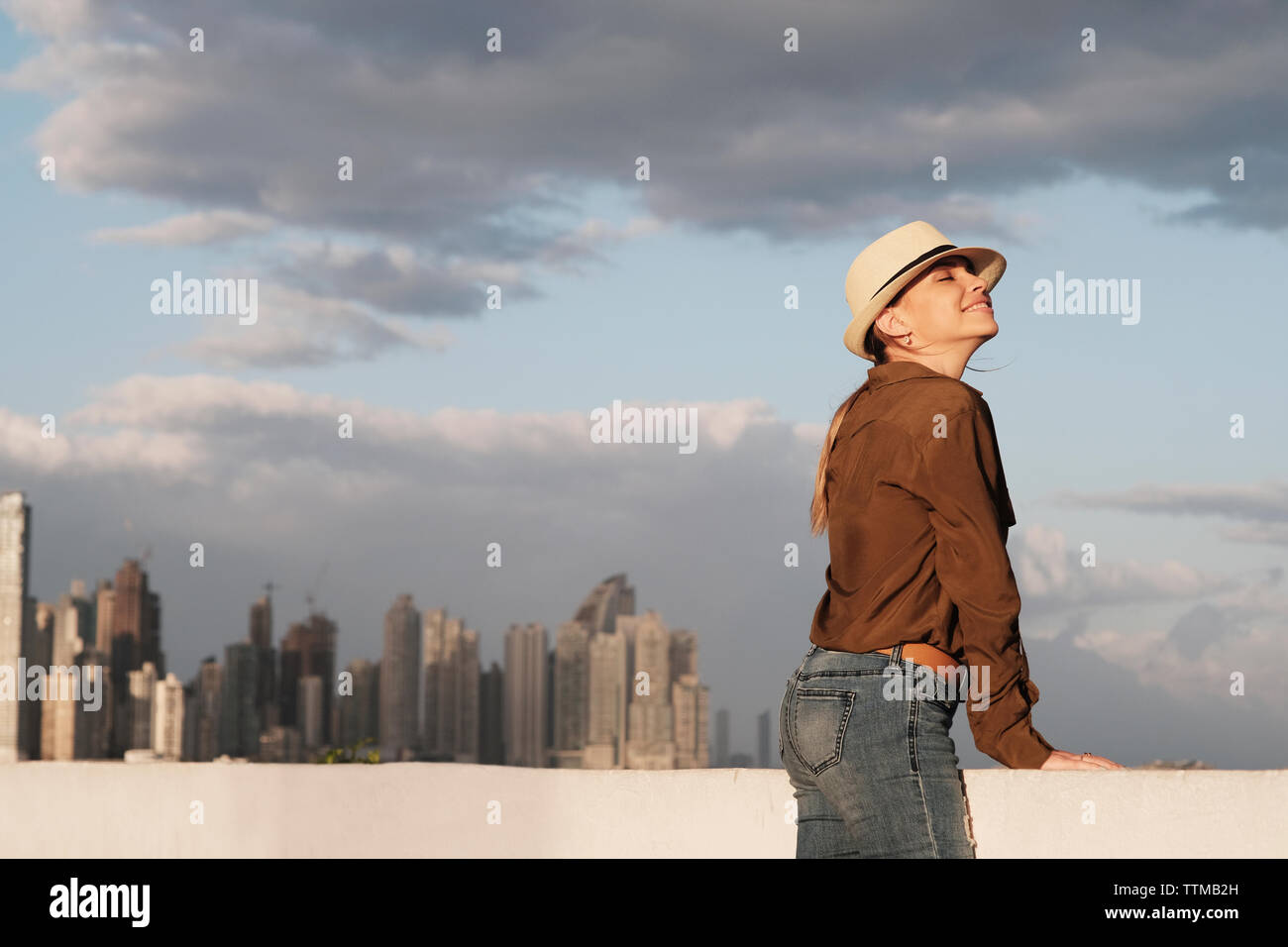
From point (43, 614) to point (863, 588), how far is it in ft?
304

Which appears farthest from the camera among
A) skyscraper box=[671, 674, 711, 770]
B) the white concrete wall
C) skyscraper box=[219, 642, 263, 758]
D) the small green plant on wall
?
skyscraper box=[219, 642, 263, 758]

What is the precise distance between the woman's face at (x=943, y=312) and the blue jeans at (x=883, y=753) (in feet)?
2.78

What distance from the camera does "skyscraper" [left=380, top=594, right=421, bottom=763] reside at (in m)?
93.8

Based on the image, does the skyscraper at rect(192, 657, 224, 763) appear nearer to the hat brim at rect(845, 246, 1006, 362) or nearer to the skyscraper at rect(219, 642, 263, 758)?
the skyscraper at rect(219, 642, 263, 758)

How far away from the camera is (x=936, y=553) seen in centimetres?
285

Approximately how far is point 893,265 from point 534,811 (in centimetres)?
219

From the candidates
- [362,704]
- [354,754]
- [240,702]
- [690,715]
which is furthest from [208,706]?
[354,754]

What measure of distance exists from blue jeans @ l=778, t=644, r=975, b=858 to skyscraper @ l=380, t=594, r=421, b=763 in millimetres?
90862

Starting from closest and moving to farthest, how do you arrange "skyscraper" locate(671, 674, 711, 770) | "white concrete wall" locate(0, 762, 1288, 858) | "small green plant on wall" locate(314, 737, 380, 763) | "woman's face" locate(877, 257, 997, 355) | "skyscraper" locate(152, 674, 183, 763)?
"woman's face" locate(877, 257, 997, 355)
"white concrete wall" locate(0, 762, 1288, 858)
"small green plant on wall" locate(314, 737, 380, 763)
"skyscraper" locate(671, 674, 711, 770)
"skyscraper" locate(152, 674, 183, 763)

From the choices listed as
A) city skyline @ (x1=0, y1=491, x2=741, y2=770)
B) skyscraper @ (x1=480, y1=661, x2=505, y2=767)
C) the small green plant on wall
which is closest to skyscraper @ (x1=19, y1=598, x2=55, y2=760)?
city skyline @ (x1=0, y1=491, x2=741, y2=770)
